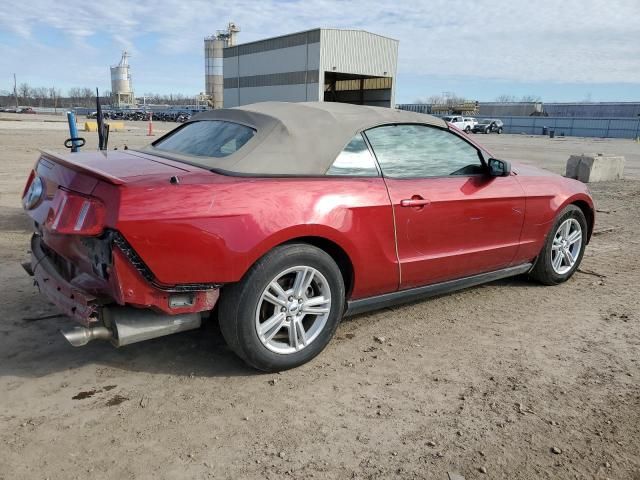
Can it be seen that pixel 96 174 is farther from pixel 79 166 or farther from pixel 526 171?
pixel 526 171

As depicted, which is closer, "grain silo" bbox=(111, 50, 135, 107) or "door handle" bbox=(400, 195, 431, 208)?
"door handle" bbox=(400, 195, 431, 208)

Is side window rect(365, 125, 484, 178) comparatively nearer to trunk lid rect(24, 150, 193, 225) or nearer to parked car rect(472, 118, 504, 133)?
trunk lid rect(24, 150, 193, 225)

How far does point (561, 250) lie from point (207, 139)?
3412mm

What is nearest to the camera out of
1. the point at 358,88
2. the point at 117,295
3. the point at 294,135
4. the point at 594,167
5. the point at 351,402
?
the point at 117,295

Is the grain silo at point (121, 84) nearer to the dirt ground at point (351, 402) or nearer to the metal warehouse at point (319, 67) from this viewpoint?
the metal warehouse at point (319, 67)

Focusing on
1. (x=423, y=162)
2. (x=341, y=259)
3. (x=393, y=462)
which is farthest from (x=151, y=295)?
(x=423, y=162)

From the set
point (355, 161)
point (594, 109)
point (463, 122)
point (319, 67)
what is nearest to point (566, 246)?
point (355, 161)

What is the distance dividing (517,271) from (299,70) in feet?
146

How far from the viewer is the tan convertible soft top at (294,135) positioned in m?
3.21

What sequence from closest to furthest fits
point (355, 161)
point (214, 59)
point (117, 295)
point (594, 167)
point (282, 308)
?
point (117, 295)
point (282, 308)
point (355, 161)
point (594, 167)
point (214, 59)

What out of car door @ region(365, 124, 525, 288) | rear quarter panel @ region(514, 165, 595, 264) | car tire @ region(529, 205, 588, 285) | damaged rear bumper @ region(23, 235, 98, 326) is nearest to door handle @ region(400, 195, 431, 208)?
car door @ region(365, 124, 525, 288)

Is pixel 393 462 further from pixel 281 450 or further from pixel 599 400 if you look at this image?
pixel 599 400

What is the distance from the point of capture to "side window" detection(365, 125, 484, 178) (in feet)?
12.3

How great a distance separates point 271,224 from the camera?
2984 millimetres
